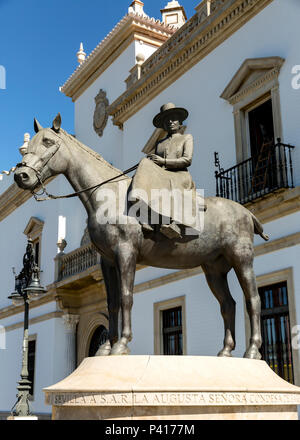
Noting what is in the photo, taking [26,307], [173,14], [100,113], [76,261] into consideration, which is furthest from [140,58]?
[26,307]

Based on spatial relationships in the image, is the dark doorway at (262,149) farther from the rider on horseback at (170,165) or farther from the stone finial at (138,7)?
the stone finial at (138,7)

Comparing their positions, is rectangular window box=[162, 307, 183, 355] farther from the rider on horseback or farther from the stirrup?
the stirrup

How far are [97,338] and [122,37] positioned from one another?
34.9 feet

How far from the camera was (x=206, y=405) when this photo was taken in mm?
4484

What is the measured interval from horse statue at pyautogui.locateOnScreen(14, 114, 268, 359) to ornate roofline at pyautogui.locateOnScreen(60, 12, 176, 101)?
1436 cm

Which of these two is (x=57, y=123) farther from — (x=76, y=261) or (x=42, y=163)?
(x=76, y=261)

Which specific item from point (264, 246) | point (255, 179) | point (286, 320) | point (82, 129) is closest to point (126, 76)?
point (82, 129)

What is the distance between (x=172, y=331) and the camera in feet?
47.2

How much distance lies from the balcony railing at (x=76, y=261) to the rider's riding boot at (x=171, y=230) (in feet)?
42.0

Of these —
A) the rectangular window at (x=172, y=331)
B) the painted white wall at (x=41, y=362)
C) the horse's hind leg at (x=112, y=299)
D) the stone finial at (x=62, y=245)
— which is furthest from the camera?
the stone finial at (x=62, y=245)

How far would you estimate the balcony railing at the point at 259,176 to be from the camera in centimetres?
1114

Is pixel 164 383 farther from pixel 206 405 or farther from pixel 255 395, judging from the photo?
pixel 255 395

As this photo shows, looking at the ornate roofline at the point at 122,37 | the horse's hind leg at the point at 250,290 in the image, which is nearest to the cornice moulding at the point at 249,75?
the ornate roofline at the point at 122,37

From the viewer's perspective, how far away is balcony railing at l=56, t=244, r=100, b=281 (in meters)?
18.8
